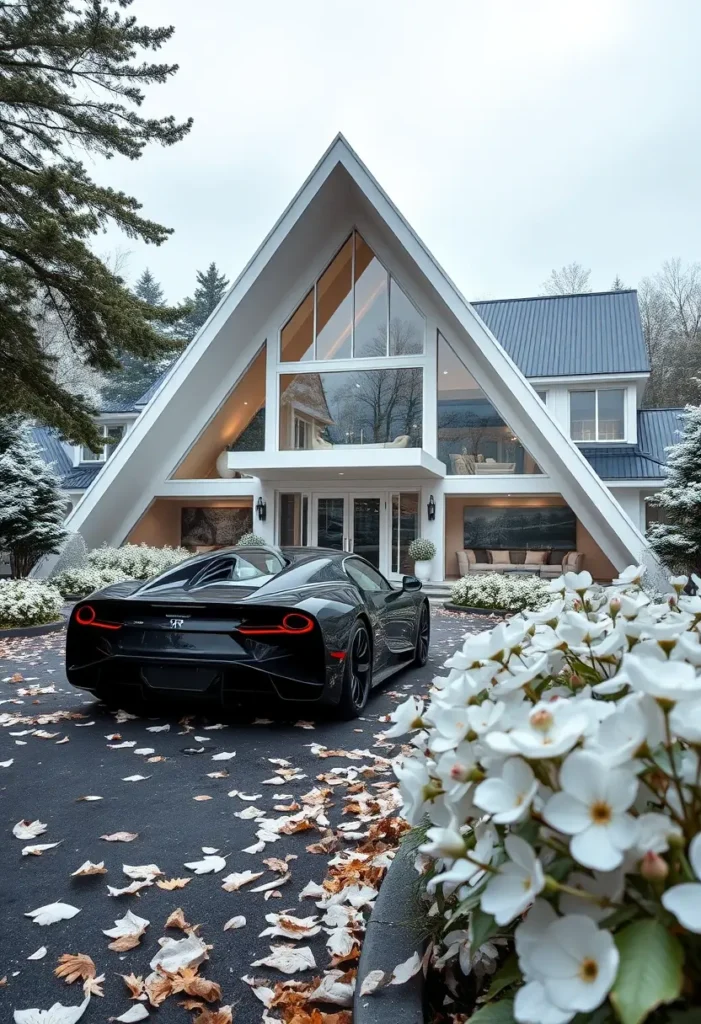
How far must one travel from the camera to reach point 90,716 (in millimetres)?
5457

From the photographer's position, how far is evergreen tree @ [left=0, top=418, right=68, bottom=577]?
1351 centimetres

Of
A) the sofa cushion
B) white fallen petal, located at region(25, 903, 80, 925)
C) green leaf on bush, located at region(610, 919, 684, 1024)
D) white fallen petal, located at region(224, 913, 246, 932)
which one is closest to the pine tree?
the sofa cushion

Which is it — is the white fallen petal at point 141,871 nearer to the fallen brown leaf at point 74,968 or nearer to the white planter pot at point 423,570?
the fallen brown leaf at point 74,968

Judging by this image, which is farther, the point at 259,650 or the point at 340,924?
the point at 259,650

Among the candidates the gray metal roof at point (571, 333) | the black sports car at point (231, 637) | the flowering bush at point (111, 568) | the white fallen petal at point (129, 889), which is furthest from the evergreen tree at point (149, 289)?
the white fallen petal at point (129, 889)

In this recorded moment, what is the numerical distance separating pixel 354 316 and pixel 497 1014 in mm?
19240

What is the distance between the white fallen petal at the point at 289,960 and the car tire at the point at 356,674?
2843 millimetres

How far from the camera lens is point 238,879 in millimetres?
2818

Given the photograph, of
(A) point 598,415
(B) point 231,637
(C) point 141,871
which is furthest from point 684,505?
(C) point 141,871

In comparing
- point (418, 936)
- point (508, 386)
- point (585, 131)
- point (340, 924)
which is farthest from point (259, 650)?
point (585, 131)

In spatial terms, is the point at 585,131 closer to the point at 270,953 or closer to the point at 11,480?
the point at 11,480

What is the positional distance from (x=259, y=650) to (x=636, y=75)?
18.7 m

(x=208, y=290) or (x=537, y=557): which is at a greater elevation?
(x=208, y=290)

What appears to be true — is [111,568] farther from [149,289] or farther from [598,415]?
[149,289]
